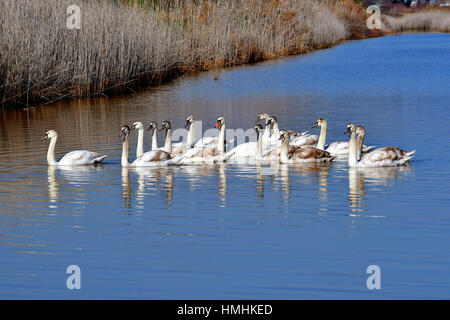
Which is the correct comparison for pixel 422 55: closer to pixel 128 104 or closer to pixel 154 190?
pixel 128 104

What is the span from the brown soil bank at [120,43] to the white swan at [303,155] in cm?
896

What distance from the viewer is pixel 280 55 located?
37.5m

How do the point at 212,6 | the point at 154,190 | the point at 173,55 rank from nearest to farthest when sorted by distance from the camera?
1. the point at 154,190
2. the point at 173,55
3. the point at 212,6

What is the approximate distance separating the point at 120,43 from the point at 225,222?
1511 cm

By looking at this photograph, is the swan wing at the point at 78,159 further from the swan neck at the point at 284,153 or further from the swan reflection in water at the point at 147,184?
the swan neck at the point at 284,153

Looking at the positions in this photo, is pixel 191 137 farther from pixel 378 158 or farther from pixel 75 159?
pixel 378 158

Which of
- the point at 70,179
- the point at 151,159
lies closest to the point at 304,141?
the point at 151,159

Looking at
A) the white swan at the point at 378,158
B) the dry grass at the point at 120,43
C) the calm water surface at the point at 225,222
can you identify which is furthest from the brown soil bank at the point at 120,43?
the white swan at the point at 378,158

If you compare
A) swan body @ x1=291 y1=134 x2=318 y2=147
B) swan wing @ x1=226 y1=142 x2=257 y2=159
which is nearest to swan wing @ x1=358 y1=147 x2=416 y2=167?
swan wing @ x1=226 y1=142 x2=257 y2=159

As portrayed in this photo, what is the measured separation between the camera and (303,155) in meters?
13.1

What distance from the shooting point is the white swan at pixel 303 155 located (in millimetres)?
13094

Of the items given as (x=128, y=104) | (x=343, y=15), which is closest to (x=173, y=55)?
(x=128, y=104)
